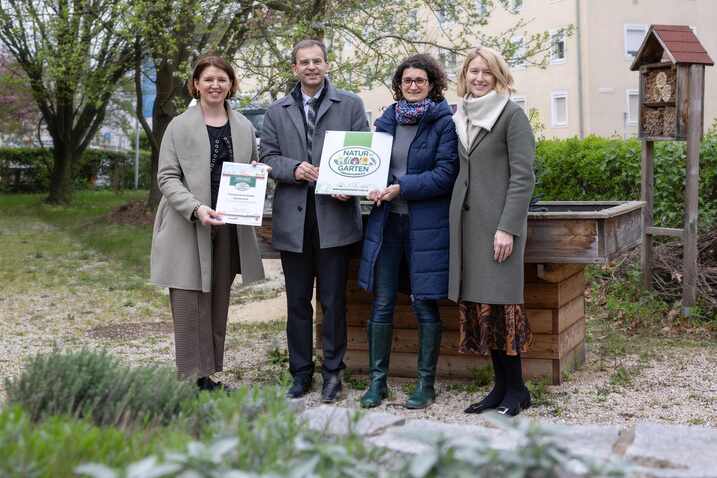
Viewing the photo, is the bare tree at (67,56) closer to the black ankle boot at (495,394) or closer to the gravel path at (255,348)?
the gravel path at (255,348)

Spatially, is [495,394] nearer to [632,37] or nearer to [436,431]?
[436,431]

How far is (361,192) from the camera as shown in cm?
523

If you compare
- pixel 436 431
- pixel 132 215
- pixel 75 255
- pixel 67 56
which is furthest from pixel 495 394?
pixel 132 215

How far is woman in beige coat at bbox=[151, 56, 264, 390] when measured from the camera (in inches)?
215

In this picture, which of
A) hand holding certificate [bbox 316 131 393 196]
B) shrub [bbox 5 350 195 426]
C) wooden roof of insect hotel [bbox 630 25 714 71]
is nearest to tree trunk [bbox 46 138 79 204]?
wooden roof of insect hotel [bbox 630 25 714 71]

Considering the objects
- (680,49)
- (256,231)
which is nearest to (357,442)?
(256,231)

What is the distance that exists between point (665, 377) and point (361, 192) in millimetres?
2595

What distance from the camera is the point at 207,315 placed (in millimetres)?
5633

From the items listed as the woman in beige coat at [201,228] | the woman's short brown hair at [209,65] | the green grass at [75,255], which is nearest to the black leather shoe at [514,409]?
the woman in beige coat at [201,228]

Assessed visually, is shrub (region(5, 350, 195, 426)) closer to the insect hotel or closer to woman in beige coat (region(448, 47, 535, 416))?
woman in beige coat (region(448, 47, 535, 416))

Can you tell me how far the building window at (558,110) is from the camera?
109 feet

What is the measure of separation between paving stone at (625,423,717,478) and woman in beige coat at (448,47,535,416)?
167cm

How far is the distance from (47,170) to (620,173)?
2797 centimetres

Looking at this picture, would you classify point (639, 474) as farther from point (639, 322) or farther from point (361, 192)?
point (639, 322)
